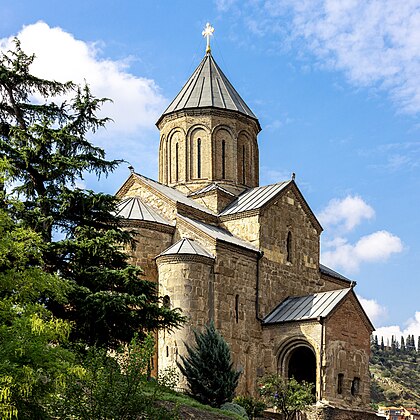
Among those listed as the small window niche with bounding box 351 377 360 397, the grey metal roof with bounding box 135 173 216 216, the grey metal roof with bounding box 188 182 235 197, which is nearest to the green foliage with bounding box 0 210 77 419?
the grey metal roof with bounding box 135 173 216 216

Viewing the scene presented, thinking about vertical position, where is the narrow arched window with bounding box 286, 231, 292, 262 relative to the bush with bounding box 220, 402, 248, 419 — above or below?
above

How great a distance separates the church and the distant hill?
2586 cm

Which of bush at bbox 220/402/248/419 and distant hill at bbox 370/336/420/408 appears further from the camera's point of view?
distant hill at bbox 370/336/420/408

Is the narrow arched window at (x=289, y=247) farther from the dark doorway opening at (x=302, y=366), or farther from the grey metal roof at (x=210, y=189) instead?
the dark doorway opening at (x=302, y=366)

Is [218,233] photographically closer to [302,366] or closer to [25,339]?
[302,366]

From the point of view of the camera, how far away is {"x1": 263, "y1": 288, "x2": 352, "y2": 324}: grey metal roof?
23.9m

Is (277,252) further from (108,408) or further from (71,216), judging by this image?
(108,408)

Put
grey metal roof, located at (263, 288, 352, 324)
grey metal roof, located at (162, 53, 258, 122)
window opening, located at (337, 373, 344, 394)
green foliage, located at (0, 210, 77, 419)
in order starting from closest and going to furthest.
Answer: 1. green foliage, located at (0, 210, 77, 419)
2. window opening, located at (337, 373, 344, 394)
3. grey metal roof, located at (263, 288, 352, 324)
4. grey metal roof, located at (162, 53, 258, 122)

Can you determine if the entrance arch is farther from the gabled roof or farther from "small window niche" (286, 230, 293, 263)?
the gabled roof

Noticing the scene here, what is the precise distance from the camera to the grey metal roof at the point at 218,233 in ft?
80.1

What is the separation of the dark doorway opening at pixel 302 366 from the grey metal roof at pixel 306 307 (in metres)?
1.80

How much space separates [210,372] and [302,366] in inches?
303

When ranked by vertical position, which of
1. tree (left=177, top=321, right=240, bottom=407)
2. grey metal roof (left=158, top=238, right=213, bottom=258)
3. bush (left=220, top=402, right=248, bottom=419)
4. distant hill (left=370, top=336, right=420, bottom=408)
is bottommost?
distant hill (left=370, top=336, right=420, bottom=408)

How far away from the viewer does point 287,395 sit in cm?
2136
